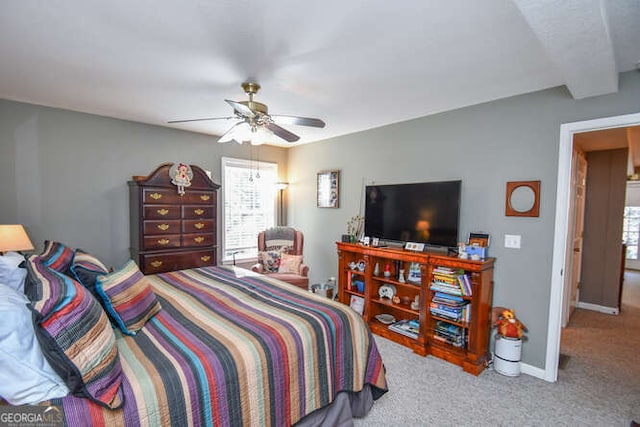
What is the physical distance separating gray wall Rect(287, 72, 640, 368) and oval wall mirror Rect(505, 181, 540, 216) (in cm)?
5

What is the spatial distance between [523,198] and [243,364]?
2.74 meters

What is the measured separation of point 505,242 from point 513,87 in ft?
4.61

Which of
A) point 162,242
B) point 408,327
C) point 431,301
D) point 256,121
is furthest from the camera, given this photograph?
point 162,242

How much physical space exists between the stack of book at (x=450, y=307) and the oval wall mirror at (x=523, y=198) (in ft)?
3.15

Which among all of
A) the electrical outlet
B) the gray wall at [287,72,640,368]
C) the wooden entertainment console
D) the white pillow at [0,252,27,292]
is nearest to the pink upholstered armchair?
the wooden entertainment console

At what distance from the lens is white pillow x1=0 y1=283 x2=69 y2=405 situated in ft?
3.55

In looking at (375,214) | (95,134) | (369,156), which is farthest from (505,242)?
(95,134)

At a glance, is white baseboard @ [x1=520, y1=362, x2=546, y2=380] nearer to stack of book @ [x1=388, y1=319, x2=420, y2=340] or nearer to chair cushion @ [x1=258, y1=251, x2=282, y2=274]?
stack of book @ [x1=388, y1=319, x2=420, y2=340]

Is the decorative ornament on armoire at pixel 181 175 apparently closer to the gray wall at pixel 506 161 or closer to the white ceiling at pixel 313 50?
the white ceiling at pixel 313 50

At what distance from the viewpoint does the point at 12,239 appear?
8.61 ft

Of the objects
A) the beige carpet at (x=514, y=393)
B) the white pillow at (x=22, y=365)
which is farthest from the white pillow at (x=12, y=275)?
the beige carpet at (x=514, y=393)

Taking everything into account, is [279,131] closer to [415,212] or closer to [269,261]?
[415,212]

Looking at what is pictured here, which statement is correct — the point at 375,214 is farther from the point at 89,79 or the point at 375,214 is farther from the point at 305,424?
the point at 89,79

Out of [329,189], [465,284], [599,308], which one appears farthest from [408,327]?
[599,308]
